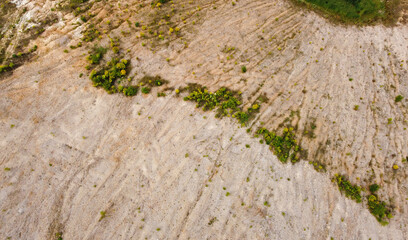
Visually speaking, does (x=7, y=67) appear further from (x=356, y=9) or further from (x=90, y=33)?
(x=356, y=9)

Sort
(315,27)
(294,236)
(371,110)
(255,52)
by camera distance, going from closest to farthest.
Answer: (294,236) < (371,110) < (255,52) < (315,27)

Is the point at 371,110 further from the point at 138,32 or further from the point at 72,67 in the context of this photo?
the point at 72,67

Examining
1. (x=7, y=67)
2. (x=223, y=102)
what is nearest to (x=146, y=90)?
(x=223, y=102)

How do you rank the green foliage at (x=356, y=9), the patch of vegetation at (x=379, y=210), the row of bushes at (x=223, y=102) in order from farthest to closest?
1. the green foliage at (x=356, y=9)
2. the row of bushes at (x=223, y=102)
3. the patch of vegetation at (x=379, y=210)

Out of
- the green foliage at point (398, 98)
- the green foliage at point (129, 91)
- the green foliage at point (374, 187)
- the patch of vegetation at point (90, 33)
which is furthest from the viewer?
the patch of vegetation at point (90, 33)

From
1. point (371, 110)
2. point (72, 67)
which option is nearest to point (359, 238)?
point (371, 110)

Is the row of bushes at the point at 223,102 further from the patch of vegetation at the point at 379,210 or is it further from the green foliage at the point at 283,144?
the patch of vegetation at the point at 379,210

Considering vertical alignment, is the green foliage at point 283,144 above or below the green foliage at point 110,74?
below

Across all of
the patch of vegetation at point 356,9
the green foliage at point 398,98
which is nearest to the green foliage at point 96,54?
the patch of vegetation at point 356,9
